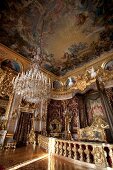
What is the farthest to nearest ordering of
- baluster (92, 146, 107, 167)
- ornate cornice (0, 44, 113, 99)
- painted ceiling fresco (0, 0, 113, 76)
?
ornate cornice (0, 44, 113, 99), painted ceiling fresco (0, 0, 113, 76), baluster (92, 146, 107, 167)

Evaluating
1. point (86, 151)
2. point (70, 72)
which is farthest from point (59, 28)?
point (86, 151)

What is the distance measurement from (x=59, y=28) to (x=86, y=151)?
24.0 ft

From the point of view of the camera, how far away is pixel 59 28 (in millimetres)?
7543

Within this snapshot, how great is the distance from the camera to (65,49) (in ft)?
31.2

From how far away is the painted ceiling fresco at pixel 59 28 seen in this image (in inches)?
246

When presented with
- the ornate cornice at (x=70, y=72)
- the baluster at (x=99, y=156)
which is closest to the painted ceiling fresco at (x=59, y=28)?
the ornate cornice at (x=70, y=72)

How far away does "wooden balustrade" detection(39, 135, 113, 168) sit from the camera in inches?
127

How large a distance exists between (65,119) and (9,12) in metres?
8.63

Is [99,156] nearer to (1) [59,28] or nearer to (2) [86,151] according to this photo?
(2) [86,151]

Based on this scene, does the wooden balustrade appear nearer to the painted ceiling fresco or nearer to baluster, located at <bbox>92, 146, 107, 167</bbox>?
baluster, located at <bbox>92, 146, 107, 167</bbox>

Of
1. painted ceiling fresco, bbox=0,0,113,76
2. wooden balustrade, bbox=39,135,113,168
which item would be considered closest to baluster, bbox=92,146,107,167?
wooden balustrade, bbox=39,135,113,168

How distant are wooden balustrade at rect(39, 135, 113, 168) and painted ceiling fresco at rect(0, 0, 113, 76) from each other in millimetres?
6975

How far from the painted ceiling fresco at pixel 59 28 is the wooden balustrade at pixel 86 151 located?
698 cm

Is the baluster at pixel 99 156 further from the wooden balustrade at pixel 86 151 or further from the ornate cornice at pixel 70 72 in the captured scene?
the ornate cornice at pixel 70 72
